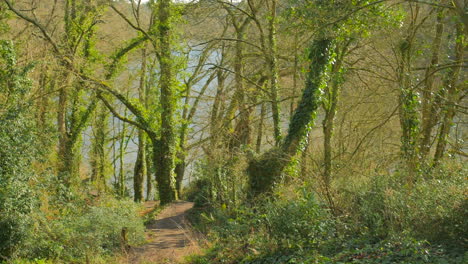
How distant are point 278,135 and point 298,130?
271 cm

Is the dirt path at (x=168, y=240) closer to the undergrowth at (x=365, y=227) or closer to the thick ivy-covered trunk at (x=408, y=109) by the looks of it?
the undergrowth at (x=365, y=227)

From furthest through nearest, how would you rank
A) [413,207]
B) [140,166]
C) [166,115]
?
[140,166] → [166,115] → [413,207]

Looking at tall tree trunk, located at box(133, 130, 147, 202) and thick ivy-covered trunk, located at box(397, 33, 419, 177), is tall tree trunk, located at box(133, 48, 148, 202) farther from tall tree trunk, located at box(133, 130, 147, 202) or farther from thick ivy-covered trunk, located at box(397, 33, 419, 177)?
thick ivy-covered trunk, located at box(397, 33, 419, 177)

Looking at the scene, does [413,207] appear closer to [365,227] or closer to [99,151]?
[365,227]

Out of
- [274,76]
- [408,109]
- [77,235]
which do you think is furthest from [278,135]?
[77,235]

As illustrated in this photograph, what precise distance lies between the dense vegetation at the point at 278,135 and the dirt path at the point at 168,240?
565 millimetres

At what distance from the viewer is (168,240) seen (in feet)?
51.6

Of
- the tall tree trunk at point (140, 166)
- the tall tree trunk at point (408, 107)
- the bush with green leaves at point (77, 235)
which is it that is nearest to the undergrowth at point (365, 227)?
the tall tree trunk at point (408, 107)

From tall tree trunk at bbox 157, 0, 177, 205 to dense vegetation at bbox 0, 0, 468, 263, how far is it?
→ 6 cm

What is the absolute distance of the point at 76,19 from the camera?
22.1 meters

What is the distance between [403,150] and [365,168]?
3.47 feet

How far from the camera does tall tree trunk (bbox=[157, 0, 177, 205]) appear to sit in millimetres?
21531

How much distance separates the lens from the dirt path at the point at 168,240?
38.6 feet

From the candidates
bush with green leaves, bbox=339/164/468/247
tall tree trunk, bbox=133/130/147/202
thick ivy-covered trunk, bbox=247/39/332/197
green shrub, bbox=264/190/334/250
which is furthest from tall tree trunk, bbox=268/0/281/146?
tall tree trunk, bbox=133/130/147/202
